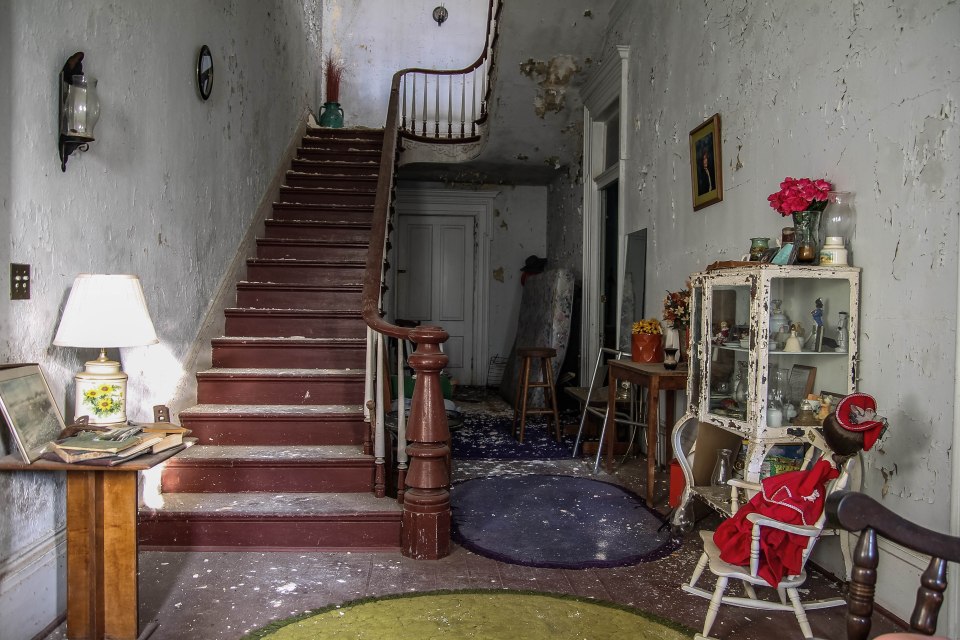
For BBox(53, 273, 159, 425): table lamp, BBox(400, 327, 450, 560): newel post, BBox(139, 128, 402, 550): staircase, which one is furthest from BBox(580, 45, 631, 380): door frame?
BBox(53, 273, 159, 425): table lamp

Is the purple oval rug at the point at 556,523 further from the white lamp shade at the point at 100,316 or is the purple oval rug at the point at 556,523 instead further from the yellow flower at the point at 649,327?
the white lamp shade at the point at 100,316

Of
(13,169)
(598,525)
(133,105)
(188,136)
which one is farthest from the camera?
(188,136)

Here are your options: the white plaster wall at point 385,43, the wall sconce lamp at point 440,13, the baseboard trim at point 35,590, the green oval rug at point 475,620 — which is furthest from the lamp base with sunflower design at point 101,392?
the wall sconce lamp at point 440,13

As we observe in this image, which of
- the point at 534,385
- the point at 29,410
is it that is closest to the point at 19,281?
the point at 29,410

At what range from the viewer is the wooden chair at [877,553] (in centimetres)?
144

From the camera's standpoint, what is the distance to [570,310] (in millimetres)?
6699

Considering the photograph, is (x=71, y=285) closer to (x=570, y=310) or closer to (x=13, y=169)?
(x=13, y=169)

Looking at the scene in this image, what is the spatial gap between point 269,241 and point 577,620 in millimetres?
3773

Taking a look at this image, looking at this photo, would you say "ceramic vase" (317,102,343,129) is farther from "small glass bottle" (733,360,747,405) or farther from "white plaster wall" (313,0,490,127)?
"small glass bottle" (733,360,747,405)

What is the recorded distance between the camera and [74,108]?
254cm

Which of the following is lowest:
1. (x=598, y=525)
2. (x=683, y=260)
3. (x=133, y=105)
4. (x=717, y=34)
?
(x=598, y=525)

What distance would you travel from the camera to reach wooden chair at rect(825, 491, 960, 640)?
4.73 ft

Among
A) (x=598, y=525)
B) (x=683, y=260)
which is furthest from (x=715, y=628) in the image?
(x=683, y=260)

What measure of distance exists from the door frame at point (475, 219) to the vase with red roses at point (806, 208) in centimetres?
613
